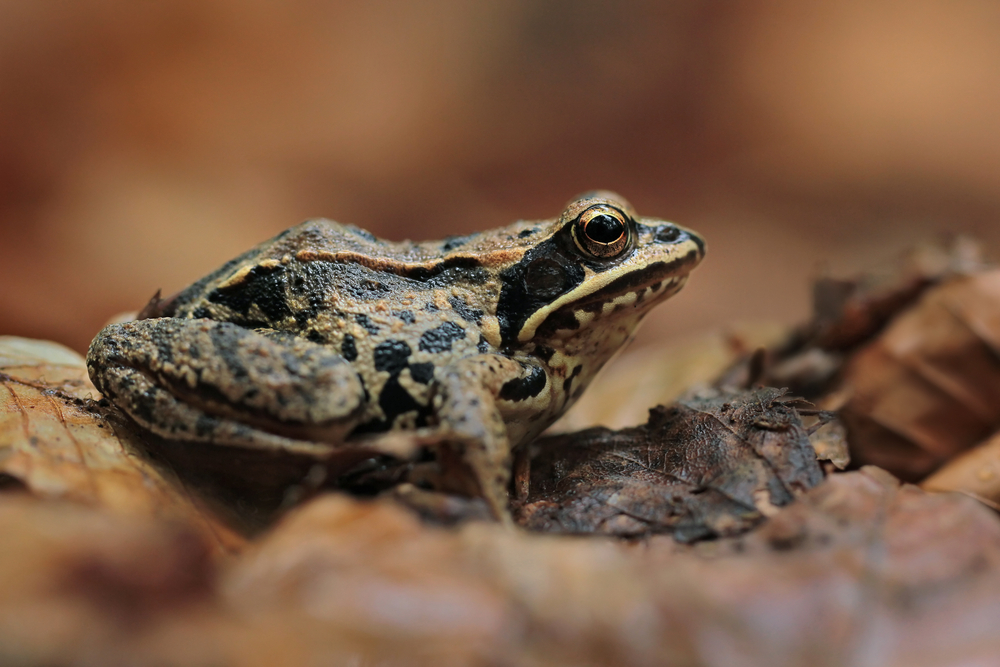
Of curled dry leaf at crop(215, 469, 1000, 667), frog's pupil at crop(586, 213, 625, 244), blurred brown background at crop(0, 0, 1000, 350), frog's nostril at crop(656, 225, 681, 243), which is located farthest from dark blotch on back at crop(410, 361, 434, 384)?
blurred brown background at crop(0, 0, 1000, 350)

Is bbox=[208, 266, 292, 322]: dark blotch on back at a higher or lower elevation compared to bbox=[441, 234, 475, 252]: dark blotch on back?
lower

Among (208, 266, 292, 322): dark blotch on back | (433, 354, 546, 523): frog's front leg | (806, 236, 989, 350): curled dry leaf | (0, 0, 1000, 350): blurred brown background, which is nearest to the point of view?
(433, 354, 546, 523): frog's front leg

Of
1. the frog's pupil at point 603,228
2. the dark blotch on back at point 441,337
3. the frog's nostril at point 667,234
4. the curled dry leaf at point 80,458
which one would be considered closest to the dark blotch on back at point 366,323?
the dark blotch on back at point 441,337

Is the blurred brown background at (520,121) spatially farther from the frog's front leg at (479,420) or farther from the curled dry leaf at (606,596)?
the curled dry leaf at (606,596)

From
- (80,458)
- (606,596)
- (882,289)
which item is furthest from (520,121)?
(606,596)

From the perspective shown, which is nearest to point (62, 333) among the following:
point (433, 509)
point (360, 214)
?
point (360, 214)

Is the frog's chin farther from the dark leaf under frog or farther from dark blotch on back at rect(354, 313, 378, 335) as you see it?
dark blotch on back at rect(354, 313, 378, 335)
